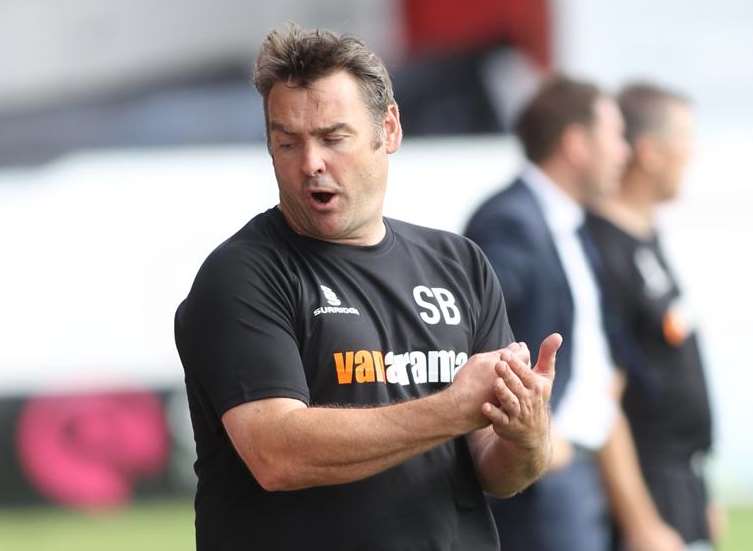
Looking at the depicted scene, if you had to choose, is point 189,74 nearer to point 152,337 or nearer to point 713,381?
point 152,337

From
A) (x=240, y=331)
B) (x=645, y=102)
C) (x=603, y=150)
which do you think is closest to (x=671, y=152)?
(x=645, y=102)

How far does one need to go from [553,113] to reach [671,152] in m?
1.06

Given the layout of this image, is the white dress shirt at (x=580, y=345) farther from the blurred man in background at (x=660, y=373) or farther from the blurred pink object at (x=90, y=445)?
the blurred pink object at (x=90, y=445)

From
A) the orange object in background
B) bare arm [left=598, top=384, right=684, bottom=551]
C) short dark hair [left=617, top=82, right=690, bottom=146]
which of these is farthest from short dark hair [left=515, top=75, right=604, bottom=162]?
the orange object in background

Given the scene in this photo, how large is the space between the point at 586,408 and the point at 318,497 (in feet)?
8.43

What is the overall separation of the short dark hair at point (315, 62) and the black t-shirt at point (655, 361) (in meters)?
3.14

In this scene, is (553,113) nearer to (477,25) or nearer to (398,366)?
(398,366)

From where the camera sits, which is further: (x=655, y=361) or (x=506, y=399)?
(x=655, y=361)

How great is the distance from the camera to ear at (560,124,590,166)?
259 inches

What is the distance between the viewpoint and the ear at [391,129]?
153 inches

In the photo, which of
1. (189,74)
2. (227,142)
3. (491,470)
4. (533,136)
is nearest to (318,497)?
(491,470)

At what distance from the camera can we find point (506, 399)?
356cm

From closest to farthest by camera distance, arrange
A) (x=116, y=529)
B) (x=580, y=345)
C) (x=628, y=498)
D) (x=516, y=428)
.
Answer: (x=516, y=428) < (x=580, y=345) < (x=628, y=498) < (x=116, y=529)

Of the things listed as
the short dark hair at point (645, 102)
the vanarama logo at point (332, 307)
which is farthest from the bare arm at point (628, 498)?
the vanarama logo at point (332, 307)
